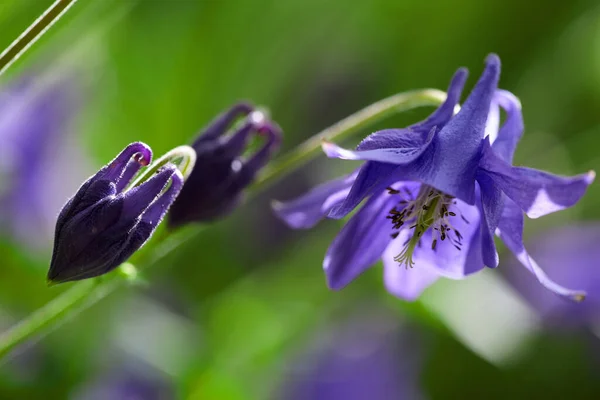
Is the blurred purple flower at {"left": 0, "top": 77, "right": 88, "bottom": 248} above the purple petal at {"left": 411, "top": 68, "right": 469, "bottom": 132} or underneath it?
above

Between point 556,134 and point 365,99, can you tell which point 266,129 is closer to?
point 365,99

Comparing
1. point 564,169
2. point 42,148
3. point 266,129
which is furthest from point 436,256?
point 564,169

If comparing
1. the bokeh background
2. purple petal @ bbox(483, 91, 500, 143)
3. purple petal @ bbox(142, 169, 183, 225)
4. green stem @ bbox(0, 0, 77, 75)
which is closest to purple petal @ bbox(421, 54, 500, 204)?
purple petal @ bbox(483, 91, 500, 143)

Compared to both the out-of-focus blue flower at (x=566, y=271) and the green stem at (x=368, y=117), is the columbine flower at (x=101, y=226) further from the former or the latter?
the out-of-focus blue flower at (x=566, y=271)

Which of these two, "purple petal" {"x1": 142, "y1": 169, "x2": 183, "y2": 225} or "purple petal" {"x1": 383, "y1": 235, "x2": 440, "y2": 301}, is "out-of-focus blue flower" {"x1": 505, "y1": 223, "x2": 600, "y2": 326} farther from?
"purple petal" {"x1": 142, "y1": 169, "x2": 183, "y2": 225}

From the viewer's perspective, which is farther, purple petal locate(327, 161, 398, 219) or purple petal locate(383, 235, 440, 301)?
purple petal locate(383, 235, 440, 301)

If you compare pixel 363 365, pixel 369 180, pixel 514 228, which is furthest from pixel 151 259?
pixel 363 365

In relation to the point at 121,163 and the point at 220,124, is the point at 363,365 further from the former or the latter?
the point at 121,163
